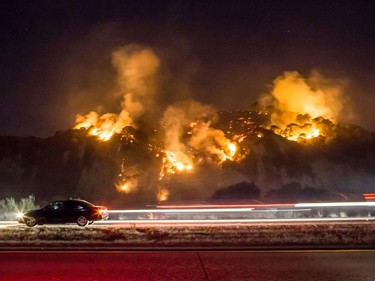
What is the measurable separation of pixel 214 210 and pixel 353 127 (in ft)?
147

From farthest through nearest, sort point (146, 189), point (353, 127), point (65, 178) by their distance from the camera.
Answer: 1. point (353, 127)
2. point (65, 178)
3. point (146, 189)

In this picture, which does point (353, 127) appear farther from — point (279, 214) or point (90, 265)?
point (90, 265)

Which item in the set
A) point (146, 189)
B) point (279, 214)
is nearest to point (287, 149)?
point (146, 189)

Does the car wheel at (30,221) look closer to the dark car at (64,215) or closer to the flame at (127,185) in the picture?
the dark car at (64,215)

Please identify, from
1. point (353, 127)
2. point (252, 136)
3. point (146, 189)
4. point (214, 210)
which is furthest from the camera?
point (353, 127)

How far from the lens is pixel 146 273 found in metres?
8.91

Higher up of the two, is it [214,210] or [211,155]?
[211,155]

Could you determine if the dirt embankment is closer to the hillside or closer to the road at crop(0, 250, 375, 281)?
the road at crop(0, 250, 375, 281)

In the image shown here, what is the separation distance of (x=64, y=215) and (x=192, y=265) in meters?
13.5

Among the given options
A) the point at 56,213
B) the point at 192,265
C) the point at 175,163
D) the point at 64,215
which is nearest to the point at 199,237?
the point at 192,265

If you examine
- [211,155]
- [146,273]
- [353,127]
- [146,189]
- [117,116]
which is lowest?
[146,273]

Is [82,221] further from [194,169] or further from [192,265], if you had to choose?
[194,169]

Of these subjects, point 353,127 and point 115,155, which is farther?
point 353,127

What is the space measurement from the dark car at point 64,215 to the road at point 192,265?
371 inches
